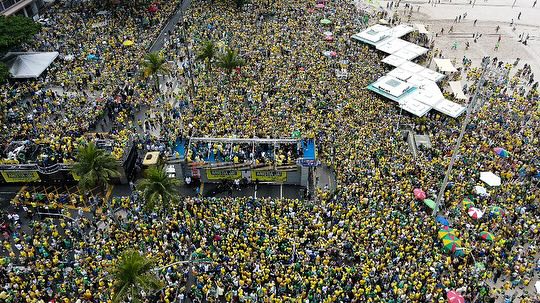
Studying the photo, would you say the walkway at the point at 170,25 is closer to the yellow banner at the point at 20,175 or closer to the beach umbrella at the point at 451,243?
the yellow banner at the point at 20,175

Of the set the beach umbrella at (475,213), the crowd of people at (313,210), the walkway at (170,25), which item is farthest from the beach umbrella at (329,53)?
the beach umbrella at (475,213)

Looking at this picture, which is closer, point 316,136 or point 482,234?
point 482,234

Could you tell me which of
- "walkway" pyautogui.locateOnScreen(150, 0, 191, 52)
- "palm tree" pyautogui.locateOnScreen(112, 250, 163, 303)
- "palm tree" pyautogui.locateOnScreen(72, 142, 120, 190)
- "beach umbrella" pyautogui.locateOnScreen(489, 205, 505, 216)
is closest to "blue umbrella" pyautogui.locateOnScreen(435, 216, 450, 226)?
"beach umbrella" pyautogui.locateOnScreen(489, 205, 505, 216)

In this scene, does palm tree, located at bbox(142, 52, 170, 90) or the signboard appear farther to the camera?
palm tree, located at bbox(142, 52, 170, 90)

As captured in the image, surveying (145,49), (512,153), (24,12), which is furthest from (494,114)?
(24,12)

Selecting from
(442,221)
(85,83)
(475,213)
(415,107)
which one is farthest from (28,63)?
(475,213)

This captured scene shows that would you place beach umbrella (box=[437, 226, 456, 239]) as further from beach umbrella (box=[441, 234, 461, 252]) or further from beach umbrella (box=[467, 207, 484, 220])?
beach umbrella (box=[467, 207, 484, 220])

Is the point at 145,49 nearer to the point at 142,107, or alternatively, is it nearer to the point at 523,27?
the point at 142,107
